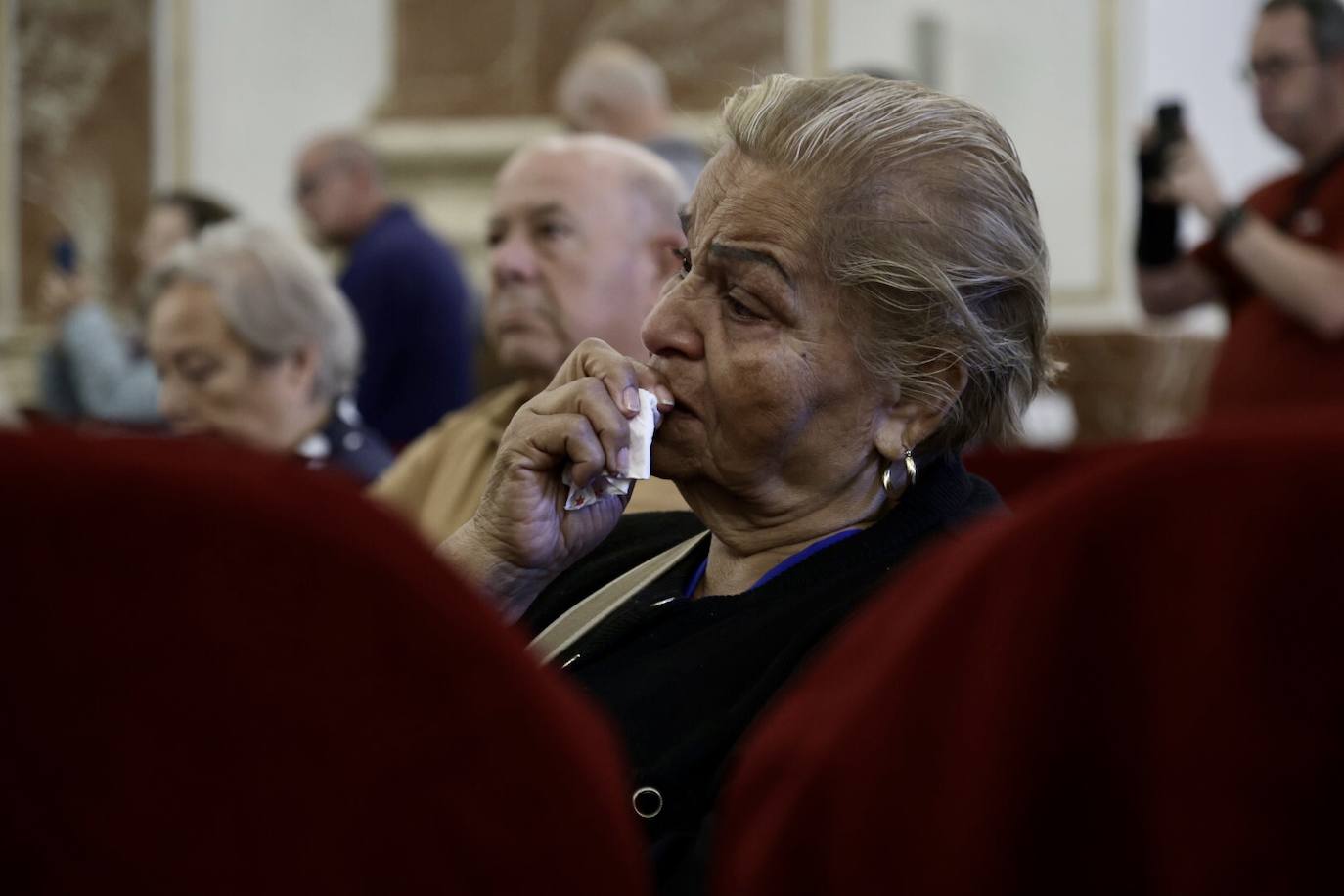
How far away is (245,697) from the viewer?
677mm

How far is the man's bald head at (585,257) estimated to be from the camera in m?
3.12

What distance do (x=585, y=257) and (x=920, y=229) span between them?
1554mm

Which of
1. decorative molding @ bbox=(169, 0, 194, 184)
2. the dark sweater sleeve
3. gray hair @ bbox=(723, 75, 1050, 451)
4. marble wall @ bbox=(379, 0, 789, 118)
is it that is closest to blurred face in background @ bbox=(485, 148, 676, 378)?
the dark sweater sleeve

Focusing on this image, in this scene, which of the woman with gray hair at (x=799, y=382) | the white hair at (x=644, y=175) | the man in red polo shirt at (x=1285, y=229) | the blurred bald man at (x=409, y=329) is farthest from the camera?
the blurred bald man at (x=409, y=329)

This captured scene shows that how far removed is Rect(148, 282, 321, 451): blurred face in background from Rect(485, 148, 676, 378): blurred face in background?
2.58 ft

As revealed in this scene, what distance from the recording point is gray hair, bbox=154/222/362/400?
379 cm

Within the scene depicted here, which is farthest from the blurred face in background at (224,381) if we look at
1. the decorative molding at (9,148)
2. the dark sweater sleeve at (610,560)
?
the decorative molding at (9,148)

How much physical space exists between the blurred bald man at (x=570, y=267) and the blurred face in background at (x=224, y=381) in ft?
2.22

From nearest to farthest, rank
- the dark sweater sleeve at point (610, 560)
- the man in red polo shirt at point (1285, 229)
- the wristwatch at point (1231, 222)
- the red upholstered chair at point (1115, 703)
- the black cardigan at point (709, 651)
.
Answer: the red upholstered chair at point (1115, 703) → the black cardigan at point (709, 651) → the dark sweater sleeve at point (610, 560) → the man in red polo shirt at point (1285, 229) → the wristwatch at point (1231, 222)

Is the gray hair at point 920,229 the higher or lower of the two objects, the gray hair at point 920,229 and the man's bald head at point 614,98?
the lower

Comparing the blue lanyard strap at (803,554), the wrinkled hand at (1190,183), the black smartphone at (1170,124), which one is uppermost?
the black smartphone at (1170,124)

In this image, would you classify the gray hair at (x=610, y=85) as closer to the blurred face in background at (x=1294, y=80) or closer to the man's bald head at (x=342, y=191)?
the man's bald head at (x=342, y=191)

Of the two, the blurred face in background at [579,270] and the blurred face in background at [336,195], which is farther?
the blurred face in background at [336,195]

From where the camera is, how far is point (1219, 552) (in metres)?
0.64
